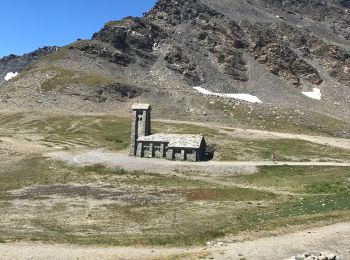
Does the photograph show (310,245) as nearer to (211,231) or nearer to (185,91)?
(211,231)

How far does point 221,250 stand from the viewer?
1032 inches

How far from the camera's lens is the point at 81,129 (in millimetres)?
131500

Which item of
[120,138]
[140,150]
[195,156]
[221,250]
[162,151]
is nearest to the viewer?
[221,250]

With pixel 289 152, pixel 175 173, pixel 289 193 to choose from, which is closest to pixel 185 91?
pixel 289 152

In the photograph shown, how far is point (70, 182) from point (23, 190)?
7500 mm

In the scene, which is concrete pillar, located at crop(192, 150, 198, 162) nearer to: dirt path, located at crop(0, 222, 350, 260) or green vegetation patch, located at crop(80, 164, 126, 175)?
green vegetation patch, located at crop(80, 164, 126, 175)

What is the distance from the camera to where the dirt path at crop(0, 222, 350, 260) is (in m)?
25.4

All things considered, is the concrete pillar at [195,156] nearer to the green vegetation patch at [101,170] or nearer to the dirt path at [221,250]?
the green vegetation patch at [101,170]

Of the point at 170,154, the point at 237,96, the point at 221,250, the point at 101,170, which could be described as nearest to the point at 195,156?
the point at 170,154

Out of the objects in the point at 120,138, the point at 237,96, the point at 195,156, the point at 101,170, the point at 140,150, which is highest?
the point at 237,96

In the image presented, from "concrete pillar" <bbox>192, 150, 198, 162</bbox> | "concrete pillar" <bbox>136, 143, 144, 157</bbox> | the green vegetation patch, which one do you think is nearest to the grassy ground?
"concrete pillar" <bbox>192, 150, 198, 162</bbox>

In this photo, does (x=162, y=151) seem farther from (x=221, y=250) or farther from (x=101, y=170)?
(x=221, y=250)

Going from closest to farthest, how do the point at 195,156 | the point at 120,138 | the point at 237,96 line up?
the point at 195,156, the point at 120,138, the point at 237,96

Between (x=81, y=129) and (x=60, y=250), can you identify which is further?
(x=81, y=129)
